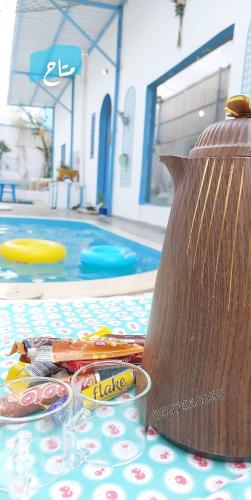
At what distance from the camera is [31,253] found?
212 cm

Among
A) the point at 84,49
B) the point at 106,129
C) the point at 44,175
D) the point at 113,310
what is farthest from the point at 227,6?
the point at 44,175

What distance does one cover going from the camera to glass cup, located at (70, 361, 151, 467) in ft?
1.05

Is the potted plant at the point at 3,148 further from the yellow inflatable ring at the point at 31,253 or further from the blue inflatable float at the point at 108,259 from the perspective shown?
the blue inflatable float at the point at 108,259

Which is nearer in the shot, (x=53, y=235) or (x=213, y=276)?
(x=213, y=276)

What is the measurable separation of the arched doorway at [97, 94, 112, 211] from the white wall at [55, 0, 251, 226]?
0.14m

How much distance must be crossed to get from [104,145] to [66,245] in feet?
13.0

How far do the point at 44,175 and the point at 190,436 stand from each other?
44.3ft

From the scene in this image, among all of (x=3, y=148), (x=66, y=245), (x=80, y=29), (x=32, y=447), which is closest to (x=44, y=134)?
(x=3, y=148)

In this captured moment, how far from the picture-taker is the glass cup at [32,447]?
0.93 feet

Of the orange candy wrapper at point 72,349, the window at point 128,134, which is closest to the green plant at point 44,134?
the window at point 128,134

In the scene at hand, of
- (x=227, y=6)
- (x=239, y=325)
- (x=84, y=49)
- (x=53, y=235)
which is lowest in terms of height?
(x=53, y=235)

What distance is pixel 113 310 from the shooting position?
2.30 ft

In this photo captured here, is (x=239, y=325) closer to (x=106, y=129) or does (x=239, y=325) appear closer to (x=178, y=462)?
(x=178, y=462)

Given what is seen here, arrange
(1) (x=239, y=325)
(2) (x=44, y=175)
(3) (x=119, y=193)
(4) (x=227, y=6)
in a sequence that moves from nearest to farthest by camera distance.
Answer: (1) (x=239, y=325)
(4) (x=227, y=6)
(3) (x=119, y=193)
(2) (x=44, y=175)
